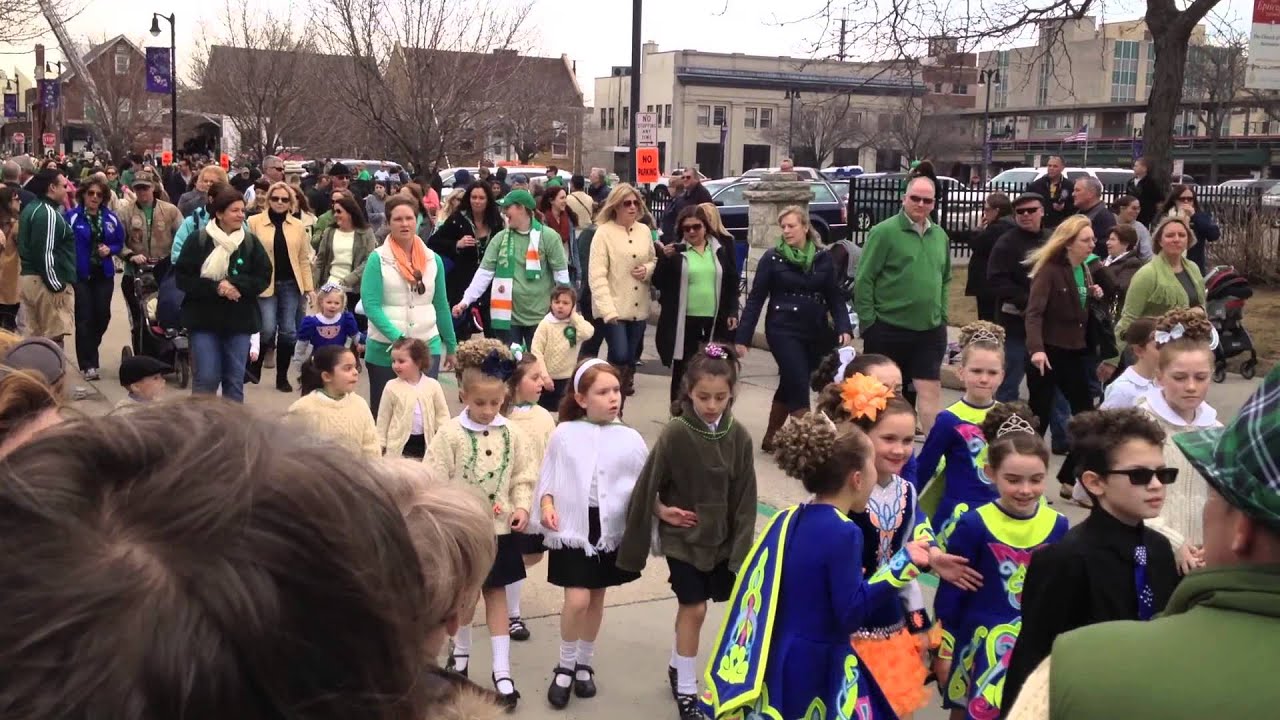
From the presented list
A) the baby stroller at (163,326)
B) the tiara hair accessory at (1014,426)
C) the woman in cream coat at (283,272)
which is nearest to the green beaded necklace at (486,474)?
the tiara hair accessory at (1014,426)

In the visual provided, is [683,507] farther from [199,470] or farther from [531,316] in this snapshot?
[531,316]

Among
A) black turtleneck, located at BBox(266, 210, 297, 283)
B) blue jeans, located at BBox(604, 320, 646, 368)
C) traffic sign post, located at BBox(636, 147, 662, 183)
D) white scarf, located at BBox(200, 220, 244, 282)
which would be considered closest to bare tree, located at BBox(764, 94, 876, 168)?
traffic sign post, located at BBox(636, 147, 662, 183)

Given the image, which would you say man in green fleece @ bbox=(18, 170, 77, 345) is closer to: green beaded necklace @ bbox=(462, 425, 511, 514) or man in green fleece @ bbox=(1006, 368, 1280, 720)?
green beaded necklace @ bbox=(462, 425, 511, 514)

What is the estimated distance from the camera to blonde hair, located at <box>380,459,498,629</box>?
1.28 metres

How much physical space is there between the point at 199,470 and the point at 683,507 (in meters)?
3.93

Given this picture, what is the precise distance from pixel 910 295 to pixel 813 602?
4727 millimetres

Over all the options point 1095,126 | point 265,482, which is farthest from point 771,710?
point 1095,126

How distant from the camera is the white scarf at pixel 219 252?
27.5 feet

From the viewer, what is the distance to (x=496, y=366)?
526 centimetres

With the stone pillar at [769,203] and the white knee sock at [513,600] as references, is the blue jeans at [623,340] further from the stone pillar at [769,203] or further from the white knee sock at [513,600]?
the white knee sock at [513,600]

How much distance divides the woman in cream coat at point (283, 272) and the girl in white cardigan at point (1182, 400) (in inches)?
295

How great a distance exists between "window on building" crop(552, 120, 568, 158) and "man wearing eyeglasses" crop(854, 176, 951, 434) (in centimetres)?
5841

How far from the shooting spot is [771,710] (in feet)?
12.4

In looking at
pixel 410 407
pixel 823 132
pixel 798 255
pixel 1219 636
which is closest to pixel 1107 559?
pixel 1219 636
